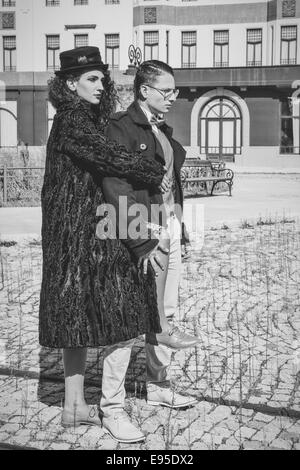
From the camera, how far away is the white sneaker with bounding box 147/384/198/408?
3.84 metres

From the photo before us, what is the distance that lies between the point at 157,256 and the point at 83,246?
34cm

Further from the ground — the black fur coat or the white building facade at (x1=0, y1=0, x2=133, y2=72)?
the white building facade at (x1=0, y1=0, x2=133, y2=72)

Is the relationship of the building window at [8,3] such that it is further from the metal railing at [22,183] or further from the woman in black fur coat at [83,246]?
the woman in black fur coat at [83,246]

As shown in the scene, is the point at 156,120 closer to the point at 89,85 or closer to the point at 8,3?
the point at 89,85

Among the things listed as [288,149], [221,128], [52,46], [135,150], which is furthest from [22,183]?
[52,46]


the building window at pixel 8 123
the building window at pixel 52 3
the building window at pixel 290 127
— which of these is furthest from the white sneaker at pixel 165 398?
the building window at pixel 52 3

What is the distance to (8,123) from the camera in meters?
40.8

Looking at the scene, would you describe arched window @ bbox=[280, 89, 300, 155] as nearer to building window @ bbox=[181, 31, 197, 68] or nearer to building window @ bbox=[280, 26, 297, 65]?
building window @ bbox=[280, 26, 297, 65]

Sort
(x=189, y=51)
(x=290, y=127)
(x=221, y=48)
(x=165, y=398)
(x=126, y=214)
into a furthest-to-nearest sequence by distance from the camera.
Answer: (x=189, y=51) < (x=221, y=48) < (x=290, y=127) < (x=165, y=398) < (x=126, y=214)

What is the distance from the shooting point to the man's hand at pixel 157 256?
10.8 feet

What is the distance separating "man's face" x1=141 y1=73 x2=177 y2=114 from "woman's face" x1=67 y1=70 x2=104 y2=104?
0.33 metres

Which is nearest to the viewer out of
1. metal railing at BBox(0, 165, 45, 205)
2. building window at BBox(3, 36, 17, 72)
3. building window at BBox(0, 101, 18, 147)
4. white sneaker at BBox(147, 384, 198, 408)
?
white sneaker at BBox(147, 384, 198, 408)

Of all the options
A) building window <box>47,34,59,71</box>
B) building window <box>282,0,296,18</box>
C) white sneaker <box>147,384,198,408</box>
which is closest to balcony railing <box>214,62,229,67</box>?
building window <box>282,0,296,18</box>

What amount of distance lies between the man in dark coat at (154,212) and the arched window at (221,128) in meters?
34.5
